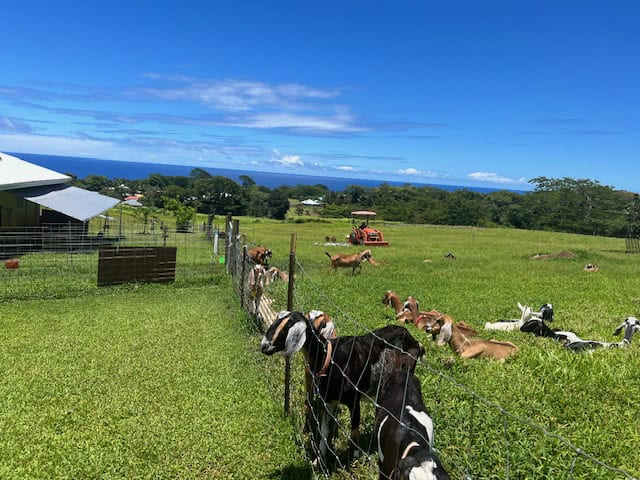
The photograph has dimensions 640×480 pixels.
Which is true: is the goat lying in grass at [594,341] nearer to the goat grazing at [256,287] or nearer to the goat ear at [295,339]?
the goat ear at [295,339]

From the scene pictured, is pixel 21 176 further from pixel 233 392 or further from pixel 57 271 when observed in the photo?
pixel 233 392

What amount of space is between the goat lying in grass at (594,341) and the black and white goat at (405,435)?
4.49 meters

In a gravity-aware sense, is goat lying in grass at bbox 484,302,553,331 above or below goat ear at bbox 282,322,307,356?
below

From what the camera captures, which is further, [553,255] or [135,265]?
[553,255]

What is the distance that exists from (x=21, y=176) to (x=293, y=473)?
2412 cm

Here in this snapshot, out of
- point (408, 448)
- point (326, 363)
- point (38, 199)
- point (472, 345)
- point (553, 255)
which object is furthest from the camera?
point (38, 199)

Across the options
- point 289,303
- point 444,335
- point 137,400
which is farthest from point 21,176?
point 444,335

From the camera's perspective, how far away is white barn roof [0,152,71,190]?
808 inches

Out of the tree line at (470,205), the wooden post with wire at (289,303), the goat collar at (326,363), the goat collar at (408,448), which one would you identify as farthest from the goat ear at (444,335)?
the tree line at (470,205)

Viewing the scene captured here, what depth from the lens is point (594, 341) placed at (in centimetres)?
721

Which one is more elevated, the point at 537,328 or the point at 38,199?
the point at 38,199

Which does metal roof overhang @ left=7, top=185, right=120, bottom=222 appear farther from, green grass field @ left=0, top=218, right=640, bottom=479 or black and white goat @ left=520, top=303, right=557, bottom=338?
black and white goat @ left=520, top=303, right=557, bottom=338

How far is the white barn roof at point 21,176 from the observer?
2052 centimetres

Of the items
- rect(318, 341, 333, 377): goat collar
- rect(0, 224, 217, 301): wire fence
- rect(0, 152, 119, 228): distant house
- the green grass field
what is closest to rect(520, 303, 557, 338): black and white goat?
the green grass field
